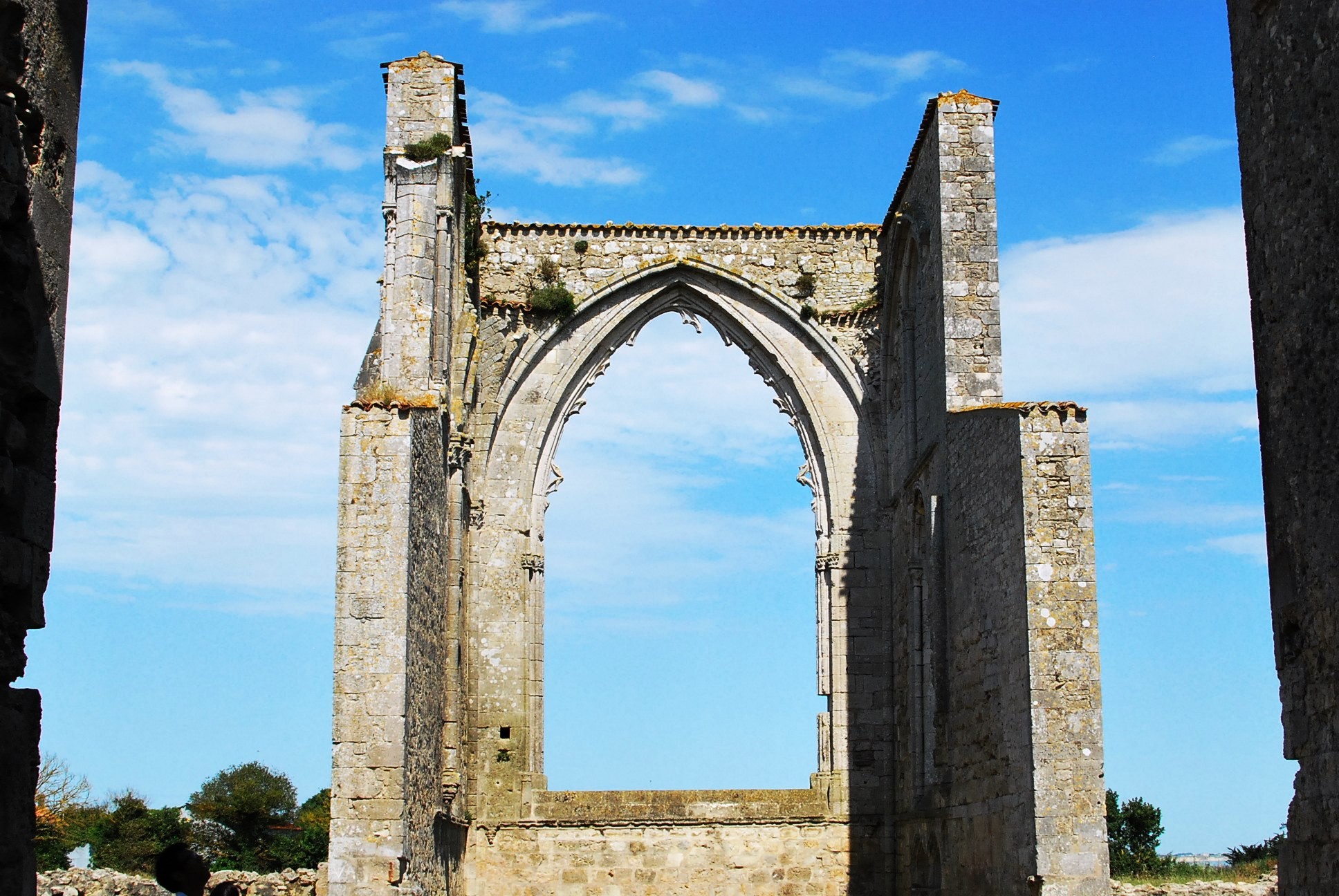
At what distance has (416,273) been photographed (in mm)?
14531

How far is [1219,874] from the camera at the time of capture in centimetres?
1755

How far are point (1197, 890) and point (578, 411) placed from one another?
8.61 m

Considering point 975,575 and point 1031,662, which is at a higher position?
point 975,575

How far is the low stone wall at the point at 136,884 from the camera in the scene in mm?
13297

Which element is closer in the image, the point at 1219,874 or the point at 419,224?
the point at 419,224

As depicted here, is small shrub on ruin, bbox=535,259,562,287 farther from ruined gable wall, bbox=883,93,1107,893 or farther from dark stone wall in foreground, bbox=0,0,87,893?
dark stone wall in foreground, bbox=0,0,87,893

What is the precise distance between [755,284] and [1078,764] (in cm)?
859

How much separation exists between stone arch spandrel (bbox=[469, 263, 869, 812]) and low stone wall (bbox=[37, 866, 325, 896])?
246cm

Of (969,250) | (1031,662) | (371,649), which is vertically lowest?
(1031,662)

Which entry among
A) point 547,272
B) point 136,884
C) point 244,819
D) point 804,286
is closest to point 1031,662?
point 804,286

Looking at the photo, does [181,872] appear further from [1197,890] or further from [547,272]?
[547,272]

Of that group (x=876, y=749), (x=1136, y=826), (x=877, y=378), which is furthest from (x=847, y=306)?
(x=1136, y=826)

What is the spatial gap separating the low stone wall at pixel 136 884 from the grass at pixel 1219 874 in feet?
26.1

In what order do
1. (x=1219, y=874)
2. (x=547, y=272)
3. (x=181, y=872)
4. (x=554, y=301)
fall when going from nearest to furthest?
(x=181, y=872)
(x=1219, y=874)
(x=554, y=301)
(x=547, y=272)
